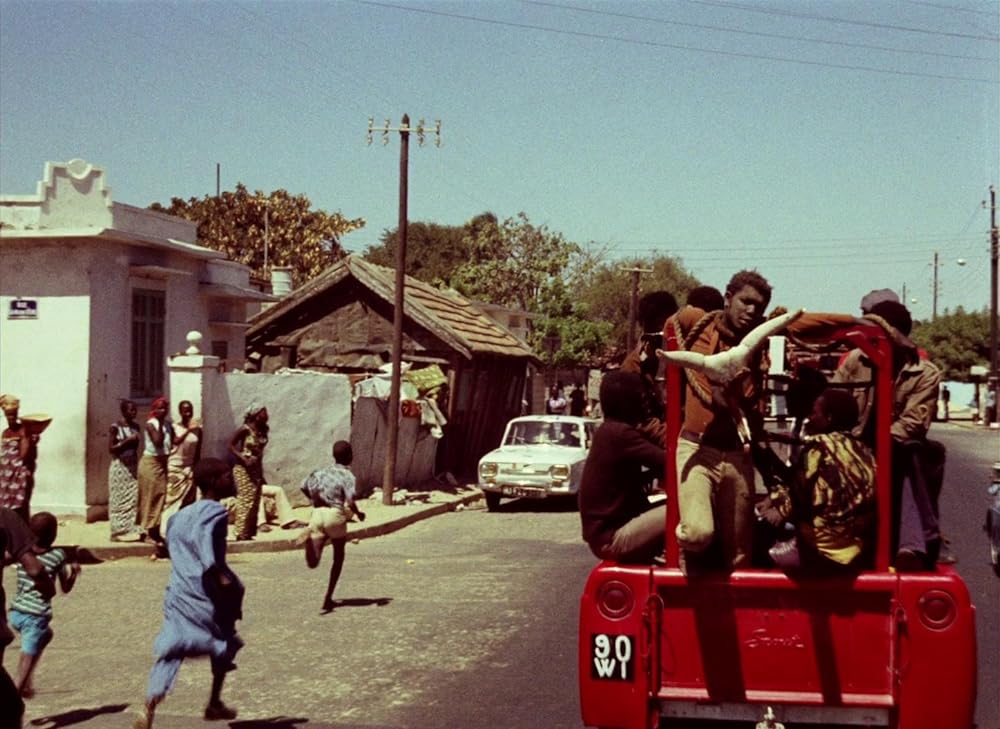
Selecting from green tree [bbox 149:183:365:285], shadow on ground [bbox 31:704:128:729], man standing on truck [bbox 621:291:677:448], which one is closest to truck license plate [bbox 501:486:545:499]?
shadow on ground [bbox 31:704:128:729]

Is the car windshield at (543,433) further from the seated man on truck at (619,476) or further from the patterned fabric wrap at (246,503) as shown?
the seated man on truck at (619,476)

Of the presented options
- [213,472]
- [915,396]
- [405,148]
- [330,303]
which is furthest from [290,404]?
[915,396]

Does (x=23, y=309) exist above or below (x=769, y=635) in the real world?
above

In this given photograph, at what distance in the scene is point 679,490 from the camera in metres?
6.02

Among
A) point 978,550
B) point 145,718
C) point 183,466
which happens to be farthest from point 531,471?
point 145,718

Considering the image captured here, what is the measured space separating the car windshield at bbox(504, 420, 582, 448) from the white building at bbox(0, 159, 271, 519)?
23.4ft

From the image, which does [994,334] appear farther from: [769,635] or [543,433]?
[769,635]

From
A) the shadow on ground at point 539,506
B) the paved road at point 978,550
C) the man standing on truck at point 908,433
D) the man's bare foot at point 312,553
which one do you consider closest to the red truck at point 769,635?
the man standing on truck at point 908,433

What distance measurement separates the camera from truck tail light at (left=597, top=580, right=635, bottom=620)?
6.06m

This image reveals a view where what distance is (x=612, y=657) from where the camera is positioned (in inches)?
239

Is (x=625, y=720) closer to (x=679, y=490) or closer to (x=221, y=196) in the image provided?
(x=679, y=490)

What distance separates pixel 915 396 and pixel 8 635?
4272 mm

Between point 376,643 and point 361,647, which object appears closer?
point 361,647

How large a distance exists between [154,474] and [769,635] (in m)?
11.6
